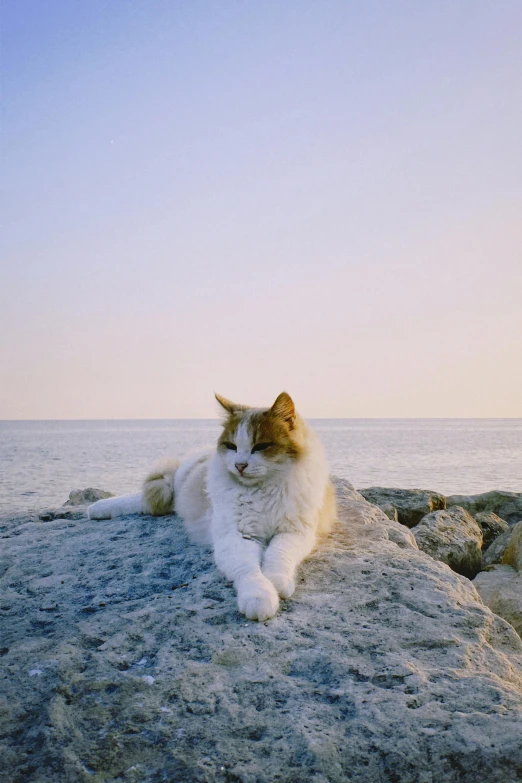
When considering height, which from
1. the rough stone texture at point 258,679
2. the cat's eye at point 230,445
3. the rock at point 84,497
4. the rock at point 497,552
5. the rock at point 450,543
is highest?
the cat's eye at point 230,445

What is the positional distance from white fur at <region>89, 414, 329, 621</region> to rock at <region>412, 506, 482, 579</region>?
230 centimetres

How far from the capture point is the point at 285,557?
3773mm

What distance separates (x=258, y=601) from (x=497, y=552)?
5.15 m

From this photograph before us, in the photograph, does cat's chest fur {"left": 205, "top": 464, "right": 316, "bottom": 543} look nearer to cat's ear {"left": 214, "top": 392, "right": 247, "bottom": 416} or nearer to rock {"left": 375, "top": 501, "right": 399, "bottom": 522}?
cat's ear {"left": 214, "top": 392, "right": 247, "bottom": 416}

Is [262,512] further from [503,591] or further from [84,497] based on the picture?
[84,497]

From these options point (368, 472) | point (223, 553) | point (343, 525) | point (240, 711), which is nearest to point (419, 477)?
point (368, 472)

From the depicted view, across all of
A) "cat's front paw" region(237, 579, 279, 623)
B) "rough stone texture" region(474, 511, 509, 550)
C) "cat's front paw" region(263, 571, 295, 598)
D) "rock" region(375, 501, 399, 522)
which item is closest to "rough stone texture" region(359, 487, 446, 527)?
"rock" region(375, 501, 399, 522)

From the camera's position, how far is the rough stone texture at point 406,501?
8.15m

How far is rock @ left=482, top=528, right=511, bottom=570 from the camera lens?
7.14 meters

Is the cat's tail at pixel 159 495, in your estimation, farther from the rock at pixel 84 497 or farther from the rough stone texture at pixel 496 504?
the rough stone texture at pixel 496 504

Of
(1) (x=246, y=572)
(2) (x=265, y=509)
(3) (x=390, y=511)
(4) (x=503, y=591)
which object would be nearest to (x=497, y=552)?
(3) (x=390, y=511)

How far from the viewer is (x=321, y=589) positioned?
364 cm

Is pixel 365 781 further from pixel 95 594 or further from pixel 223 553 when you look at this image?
pixel 95 594

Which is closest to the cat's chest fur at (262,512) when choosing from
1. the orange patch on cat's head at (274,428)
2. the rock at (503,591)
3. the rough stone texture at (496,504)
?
the orange patch on cat's head at (274,428)
